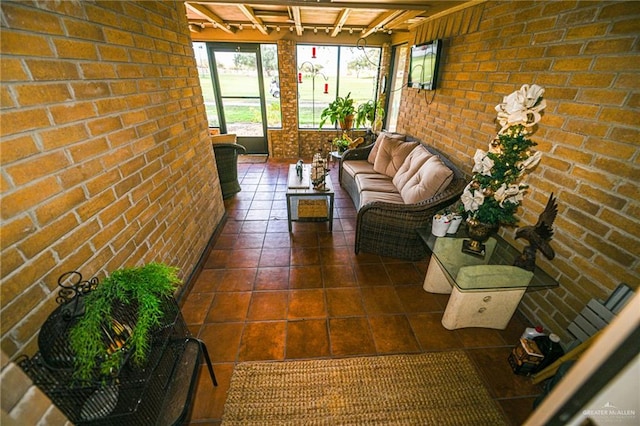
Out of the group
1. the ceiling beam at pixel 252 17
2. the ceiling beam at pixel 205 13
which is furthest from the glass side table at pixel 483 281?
the ceiling beam at pixel 205 13

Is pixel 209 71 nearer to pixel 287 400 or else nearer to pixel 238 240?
pixel 238 240

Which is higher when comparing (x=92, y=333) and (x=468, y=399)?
(x=92, y=333)

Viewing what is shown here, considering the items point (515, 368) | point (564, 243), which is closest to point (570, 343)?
point (515, 368)

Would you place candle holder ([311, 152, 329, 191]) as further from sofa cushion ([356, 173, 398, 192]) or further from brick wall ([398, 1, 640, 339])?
brick wall ([398, 1, 640, 339])

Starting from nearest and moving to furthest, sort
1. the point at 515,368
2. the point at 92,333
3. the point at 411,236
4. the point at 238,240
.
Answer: the point at 92,333, the point at 515,368, the point at 411,236, the point at 238,240

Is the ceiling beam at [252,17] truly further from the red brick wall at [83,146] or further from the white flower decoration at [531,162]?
the white flower decoration at [531,162]

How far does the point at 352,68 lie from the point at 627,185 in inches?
194

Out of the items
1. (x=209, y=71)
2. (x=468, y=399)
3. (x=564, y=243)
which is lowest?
(x=468, y=399)

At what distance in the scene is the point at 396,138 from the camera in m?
3.59

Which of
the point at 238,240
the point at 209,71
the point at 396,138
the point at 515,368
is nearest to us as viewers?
the point at 515,368

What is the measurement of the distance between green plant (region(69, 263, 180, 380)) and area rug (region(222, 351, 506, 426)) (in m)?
0.77

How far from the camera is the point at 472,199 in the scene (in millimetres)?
1735

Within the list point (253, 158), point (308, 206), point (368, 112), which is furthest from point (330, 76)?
point (308, 206)

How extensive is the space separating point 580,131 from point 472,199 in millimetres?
660
